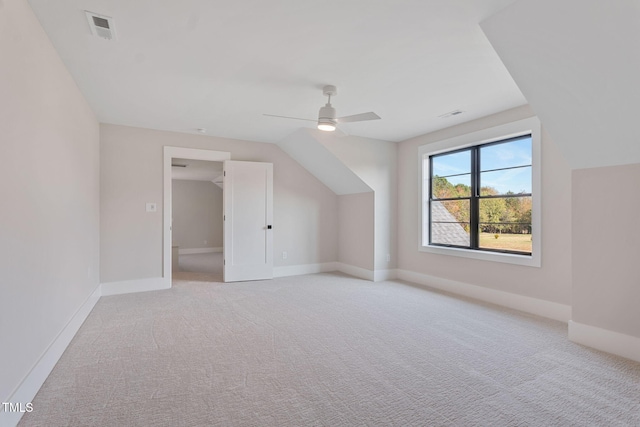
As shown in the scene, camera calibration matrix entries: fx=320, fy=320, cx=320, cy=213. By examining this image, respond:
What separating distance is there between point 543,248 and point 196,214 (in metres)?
8.95

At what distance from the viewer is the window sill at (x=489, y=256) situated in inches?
150

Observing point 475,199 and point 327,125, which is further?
point 475,199

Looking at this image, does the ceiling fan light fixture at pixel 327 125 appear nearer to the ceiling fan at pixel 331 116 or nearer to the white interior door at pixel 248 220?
the ceiling fan at pixel 331 116

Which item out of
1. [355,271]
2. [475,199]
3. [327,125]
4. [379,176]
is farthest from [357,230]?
[327,125]

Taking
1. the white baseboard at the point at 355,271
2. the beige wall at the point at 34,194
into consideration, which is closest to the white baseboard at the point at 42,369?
the beige wall at the point at 34,194

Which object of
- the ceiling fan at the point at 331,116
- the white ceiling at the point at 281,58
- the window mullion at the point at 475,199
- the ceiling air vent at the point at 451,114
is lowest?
the window mullion at the point at 475,199

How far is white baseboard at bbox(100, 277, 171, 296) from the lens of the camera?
15.5 feet

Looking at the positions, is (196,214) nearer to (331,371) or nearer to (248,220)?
(248,220)

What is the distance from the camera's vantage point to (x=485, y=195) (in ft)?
14.7

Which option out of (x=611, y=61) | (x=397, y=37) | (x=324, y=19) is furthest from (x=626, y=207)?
(x=324, y=19)

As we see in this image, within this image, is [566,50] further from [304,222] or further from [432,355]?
[304,222]

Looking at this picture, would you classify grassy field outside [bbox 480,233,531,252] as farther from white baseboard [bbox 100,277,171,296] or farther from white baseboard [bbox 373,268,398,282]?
white baseboard [bbox 100,277,171,296]

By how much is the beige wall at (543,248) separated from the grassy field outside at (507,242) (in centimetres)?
25

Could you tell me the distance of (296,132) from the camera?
5211 millimetres
